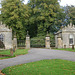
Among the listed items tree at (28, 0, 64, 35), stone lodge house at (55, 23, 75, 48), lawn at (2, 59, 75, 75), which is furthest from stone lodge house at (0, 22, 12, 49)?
lawn at (2, 59, 75, 75)

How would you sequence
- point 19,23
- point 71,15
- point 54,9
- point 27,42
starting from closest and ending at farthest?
point 27,42, point 19,23, point 54,9, point 71,15

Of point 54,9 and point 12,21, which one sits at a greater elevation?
point 54,9

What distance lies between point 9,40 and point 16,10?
10447mm

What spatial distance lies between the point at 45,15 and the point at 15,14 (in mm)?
8384

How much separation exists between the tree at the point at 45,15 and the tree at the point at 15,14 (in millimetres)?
2879

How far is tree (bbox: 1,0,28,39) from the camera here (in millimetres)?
38281

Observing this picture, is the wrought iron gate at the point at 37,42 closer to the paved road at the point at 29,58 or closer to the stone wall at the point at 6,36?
the stone wall at the point at 6,36

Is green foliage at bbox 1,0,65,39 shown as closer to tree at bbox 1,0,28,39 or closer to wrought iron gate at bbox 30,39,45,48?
tree at bbox 1,0,28,39

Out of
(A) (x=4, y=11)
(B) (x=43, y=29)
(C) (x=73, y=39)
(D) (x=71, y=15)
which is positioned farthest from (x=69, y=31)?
(A) (x=4, y=11)

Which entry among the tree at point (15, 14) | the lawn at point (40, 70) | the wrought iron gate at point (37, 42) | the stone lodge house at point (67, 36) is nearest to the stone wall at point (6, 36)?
the wrought iron gate at point (37, 42)

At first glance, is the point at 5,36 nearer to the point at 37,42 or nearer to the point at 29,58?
the point at 37,42

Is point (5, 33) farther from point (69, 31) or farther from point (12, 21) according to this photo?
point (69, 31)

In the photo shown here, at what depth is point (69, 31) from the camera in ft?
110

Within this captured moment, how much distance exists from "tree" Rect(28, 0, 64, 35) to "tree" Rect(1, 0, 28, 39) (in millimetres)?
2879
